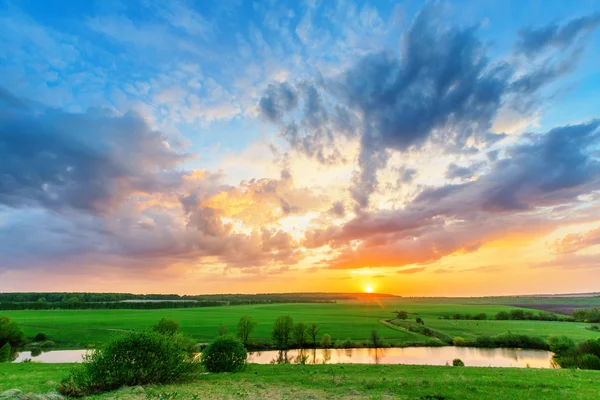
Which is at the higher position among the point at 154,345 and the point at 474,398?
the point at 154,345

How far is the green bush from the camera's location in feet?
69.4

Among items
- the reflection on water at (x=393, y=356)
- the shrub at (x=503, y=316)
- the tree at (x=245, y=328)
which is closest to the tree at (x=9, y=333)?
the reflection on water at (x=393, y=356)

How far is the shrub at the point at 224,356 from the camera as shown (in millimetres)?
32281

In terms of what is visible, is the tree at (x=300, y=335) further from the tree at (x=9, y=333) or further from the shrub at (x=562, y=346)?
the tree at (x=9, y=333)

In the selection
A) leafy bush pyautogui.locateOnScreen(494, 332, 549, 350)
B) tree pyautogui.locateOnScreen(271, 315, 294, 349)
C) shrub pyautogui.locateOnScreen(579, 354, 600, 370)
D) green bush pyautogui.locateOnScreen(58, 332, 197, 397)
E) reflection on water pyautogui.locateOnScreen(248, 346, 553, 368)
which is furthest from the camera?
leafy bush pyautogui.locateOnScreen(494, 332, 549, 350)

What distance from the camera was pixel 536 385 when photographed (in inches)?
881

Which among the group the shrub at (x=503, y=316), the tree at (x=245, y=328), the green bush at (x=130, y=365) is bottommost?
the shrub at (x=503, y=316)

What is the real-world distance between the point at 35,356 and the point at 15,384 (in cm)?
6345

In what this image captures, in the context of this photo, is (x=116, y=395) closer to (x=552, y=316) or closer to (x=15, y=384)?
(x=15, y=384)

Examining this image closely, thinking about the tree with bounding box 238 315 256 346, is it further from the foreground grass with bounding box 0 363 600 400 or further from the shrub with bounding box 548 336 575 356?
the shrub with bounding box 548 336 575 356

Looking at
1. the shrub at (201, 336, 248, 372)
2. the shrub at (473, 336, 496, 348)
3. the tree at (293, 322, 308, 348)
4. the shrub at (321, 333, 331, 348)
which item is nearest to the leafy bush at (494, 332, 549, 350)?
Result: the shrub at (473, 336, 496, 348)

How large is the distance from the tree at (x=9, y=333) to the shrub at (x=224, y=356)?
65.2 m

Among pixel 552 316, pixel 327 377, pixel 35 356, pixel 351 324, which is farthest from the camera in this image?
pixel 552 316

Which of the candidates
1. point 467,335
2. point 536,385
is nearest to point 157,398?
point 536,385
